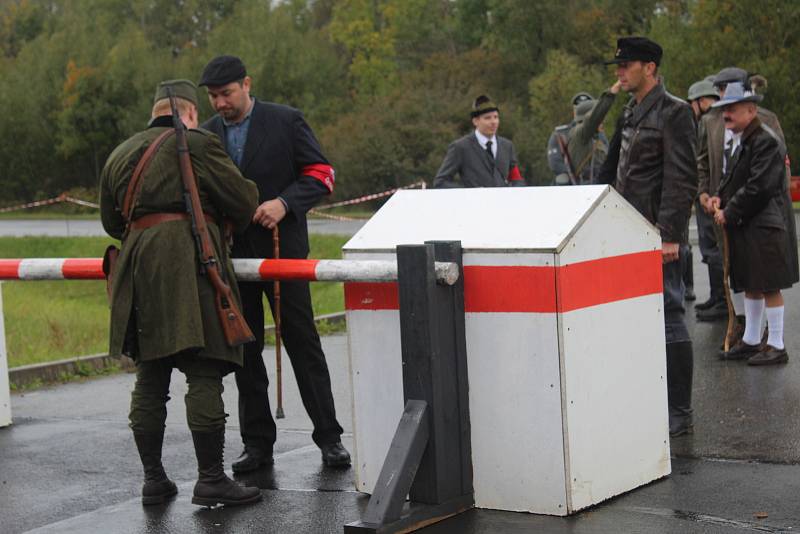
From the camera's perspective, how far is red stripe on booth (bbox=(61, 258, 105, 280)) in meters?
6.68

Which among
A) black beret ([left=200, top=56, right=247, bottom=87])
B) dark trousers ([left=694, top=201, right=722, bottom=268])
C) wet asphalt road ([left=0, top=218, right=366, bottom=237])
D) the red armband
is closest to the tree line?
wet asphalt road ([left=0, top=218, right=366, bottom=237])

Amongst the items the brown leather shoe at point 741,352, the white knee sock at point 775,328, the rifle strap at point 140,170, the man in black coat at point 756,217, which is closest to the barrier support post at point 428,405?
the rifle strap at point 140,170

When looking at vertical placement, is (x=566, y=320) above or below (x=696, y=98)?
below

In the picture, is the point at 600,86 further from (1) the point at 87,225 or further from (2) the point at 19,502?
(2) the point at 19,502

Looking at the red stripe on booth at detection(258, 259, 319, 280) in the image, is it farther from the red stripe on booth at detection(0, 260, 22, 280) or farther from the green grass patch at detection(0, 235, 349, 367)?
the green grass patch at detection(0, 235, 349, 367)

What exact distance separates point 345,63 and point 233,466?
6307 cm

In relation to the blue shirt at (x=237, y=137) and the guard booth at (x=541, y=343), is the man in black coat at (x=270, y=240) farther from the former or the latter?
the guard booth at (x=541, y=343)

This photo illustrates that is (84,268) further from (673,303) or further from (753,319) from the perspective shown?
(753,319)

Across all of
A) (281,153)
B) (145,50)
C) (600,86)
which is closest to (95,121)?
(145,50)

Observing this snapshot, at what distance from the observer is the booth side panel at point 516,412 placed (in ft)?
17.2

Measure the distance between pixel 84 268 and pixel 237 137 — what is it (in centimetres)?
101

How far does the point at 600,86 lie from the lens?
1914 inches

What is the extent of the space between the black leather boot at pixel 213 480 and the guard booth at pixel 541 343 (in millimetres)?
544

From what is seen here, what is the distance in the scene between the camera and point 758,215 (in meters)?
9.10
